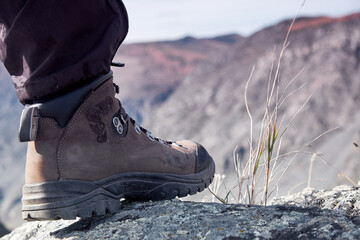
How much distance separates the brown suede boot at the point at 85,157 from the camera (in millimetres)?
1392

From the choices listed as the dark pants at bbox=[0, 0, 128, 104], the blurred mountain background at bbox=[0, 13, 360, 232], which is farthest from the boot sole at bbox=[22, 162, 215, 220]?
the blurred mountain background at bbox=[0, 13, 360, 232]

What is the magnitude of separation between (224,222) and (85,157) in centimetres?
52

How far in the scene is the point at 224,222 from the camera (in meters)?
1.32

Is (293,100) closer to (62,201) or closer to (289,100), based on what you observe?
(289,100)

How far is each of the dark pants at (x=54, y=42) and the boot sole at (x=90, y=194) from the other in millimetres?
307

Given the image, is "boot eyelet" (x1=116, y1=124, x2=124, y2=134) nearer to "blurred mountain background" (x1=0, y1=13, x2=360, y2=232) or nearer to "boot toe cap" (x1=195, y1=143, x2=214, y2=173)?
"boot toe cap" (x1=195, y1=143, x2=214, y2=173)

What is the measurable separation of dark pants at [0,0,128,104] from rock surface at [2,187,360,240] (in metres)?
0.47

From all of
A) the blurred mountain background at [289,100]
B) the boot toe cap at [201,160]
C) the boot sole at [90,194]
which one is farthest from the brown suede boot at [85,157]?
the blurred mountain background at [289,100]

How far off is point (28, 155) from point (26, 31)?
16.9 inches

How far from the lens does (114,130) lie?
1.51 m

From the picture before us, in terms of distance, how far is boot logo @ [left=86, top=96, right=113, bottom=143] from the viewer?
1.45m

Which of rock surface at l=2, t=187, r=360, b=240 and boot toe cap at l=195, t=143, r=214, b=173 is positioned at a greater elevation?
boot toe cap at l=195, t=143, r=214, b=173

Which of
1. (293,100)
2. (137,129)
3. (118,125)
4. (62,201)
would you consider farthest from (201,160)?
(293,100)

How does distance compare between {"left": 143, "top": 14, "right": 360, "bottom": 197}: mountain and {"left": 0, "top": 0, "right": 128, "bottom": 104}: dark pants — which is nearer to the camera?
{"left": 0, "top": 0, "right": 128, "bottom": 104}: dark pants
